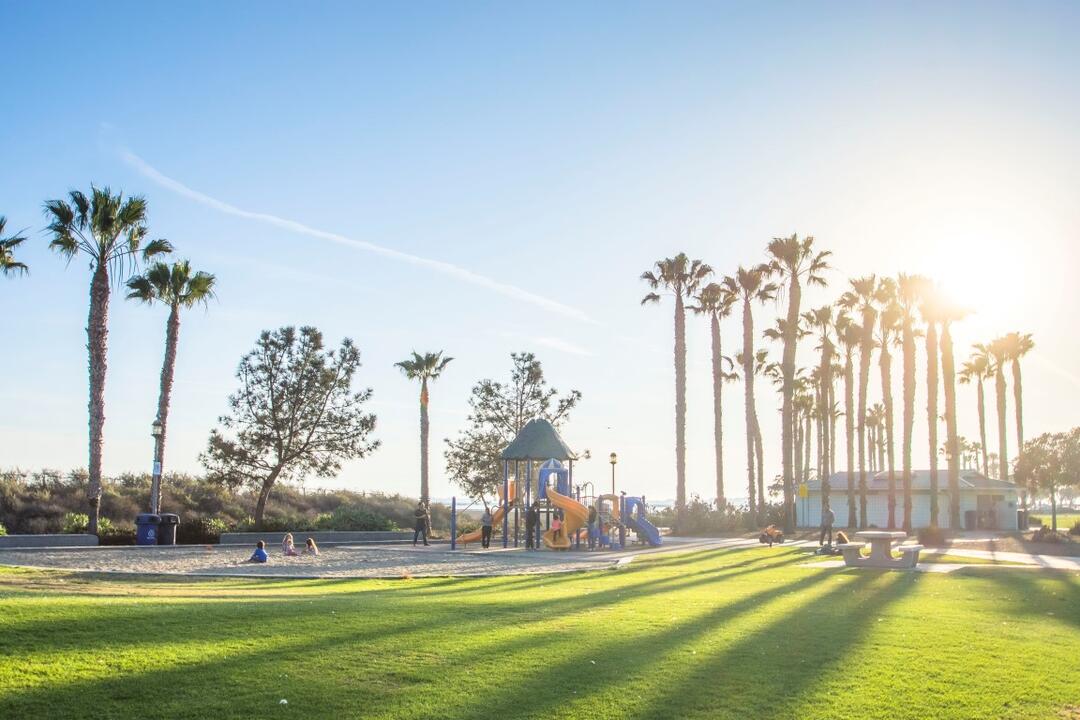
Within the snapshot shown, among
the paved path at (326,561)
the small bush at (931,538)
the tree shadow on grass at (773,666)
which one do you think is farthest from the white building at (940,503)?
the tree shadow on grass at (773,666)

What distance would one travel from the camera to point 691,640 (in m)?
11.3

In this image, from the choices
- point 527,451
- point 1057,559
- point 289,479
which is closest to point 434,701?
point 1057,559

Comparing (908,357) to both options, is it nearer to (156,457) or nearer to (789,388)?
(789,388)

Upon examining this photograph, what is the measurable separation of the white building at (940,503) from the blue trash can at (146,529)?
4176cm

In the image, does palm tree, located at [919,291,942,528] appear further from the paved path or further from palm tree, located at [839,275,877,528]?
the paved path

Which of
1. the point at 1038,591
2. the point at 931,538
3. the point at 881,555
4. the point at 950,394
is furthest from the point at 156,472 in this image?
the point at 950,394

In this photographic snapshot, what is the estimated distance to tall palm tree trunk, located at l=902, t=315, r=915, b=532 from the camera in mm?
51344

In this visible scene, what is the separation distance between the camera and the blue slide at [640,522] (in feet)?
128

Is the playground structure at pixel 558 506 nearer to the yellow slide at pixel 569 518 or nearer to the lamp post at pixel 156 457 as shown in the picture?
the yellow slide at pixel 569 518

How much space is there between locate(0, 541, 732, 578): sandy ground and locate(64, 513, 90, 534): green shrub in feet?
11.7

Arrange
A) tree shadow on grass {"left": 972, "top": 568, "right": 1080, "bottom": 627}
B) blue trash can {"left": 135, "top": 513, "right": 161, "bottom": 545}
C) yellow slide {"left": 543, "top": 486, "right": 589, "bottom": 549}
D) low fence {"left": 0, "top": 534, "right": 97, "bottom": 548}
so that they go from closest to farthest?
tree shadow on grass {"left": 972, "top": 568, "right": 1080, "bottom": 627}, low fence {"left": 0, "top": 534, "right": 97, "bottom": 548}, blue trash can {"left": 135, "top": 513, "right": 161, "bottom": 545}, yellow slide {"left": 543, "top": 486, "right": 589, "bottom": 549}

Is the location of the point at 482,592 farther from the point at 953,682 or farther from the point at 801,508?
the point at 801,508

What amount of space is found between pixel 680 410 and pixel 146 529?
31.3 metres

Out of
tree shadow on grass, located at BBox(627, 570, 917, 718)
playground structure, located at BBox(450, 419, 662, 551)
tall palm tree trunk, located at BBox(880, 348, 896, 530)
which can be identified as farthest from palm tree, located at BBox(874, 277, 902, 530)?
tree shadow on grass, located at BBox(627, 570, 917, 718)
